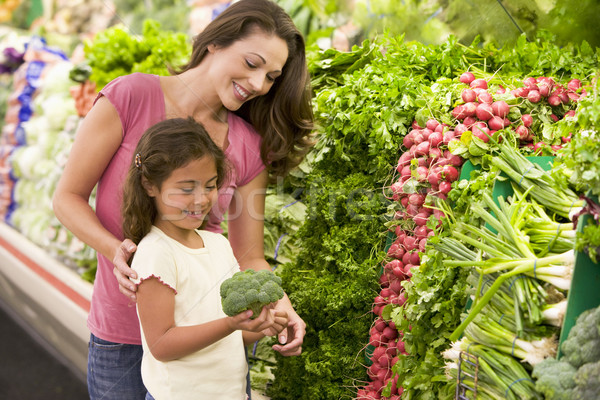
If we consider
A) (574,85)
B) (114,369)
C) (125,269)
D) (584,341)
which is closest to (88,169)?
(125,269)

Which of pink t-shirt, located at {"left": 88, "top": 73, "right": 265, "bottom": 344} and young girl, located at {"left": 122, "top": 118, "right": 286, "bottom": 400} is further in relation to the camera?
pink t-shirt, located at {"left": 88, "top": 73, "right": 265, "bottom": 344}

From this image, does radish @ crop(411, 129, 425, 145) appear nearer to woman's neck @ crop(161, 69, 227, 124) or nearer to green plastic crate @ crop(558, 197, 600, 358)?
woman's neck @ crop(161, 69, 227, 124)

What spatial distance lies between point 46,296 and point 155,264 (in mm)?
3049

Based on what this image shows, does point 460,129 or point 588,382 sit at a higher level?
point 460,129

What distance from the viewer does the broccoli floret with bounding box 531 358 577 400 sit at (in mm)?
1309

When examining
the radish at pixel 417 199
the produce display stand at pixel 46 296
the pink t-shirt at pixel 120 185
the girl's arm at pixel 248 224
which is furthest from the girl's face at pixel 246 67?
the produce display stand at pixel 46 296

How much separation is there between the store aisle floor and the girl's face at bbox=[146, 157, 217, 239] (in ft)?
9.18

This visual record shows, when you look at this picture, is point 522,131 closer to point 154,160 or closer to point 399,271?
point 399,271

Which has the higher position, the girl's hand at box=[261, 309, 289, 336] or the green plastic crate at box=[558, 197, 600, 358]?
the green plastic crate at box=[558, 197, 600, 358]

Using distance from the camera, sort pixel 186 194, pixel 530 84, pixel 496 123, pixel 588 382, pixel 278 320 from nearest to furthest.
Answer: pixel 588 382
pixel 278 320
pixel 186 194
pixel 496 123
pixel 530 84

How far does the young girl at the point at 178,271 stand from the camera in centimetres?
166

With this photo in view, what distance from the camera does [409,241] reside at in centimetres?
221

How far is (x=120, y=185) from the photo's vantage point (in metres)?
1.97

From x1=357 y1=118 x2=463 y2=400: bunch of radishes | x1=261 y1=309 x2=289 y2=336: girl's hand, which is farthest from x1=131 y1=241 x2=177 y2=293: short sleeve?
x1=357 y1=118 x2=463 y2=400: bunch of radishes
